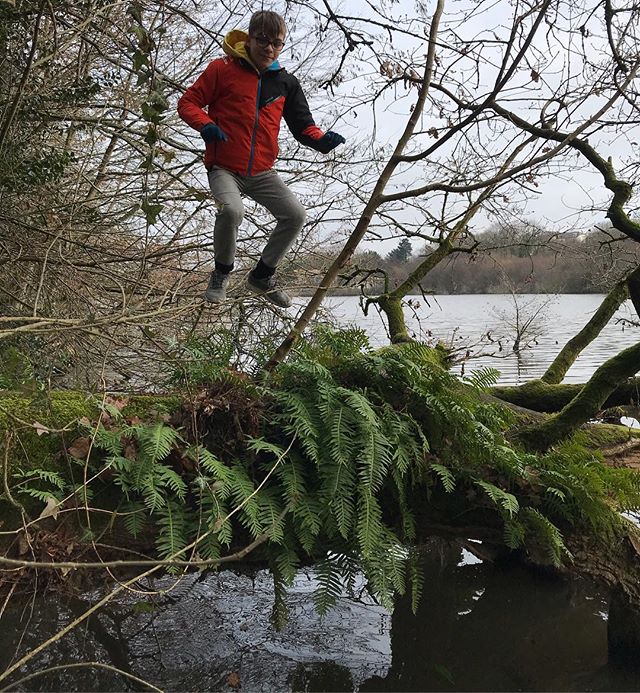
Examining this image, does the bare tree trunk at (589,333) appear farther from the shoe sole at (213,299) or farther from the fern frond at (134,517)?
the fern frond at (134,517)

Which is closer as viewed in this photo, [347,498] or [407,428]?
[347,498]

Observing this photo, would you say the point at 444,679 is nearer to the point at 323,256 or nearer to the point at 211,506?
the point at 211,506

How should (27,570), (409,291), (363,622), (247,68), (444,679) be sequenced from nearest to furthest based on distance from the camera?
(27,570) → (247,68) → (444,679) → (363,622) → (409,291)

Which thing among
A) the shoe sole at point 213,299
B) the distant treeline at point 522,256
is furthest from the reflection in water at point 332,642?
the distant treeline at point 522,256

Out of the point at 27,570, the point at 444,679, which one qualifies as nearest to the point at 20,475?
the point at 27,570

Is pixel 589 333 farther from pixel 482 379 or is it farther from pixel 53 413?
pixel 53 413

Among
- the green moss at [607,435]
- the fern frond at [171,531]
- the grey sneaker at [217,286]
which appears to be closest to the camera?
the fern frond at [171,531]

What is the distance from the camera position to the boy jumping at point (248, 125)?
4.16m

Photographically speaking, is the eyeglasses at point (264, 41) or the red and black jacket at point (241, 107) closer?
the eyeglasses at point (264, 41)

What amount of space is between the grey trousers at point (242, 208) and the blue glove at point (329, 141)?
1.24ft

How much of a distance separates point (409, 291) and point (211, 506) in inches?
204

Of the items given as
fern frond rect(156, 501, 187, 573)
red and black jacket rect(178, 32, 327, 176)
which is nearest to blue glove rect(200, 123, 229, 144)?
red and black jacket rect(178, 32, 327, 176)

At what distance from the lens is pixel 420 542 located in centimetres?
433

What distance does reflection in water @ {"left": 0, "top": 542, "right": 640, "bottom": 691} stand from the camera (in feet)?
15.0
